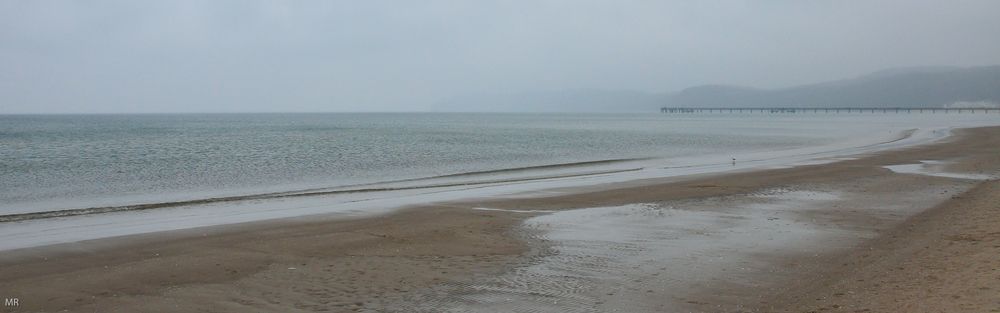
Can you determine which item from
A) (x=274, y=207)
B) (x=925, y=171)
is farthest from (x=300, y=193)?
(x=925, y=171)

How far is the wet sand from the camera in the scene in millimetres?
8375

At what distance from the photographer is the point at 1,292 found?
9.01 m

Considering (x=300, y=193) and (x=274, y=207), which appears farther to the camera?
(x=300, y=193)

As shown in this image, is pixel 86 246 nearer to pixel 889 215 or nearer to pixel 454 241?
pixel 454 241

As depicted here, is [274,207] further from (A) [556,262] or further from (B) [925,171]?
(B) [925,171]

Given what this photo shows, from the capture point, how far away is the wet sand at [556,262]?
838cm

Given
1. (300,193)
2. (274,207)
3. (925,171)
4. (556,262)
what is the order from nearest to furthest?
(556,262)
(274,207)
(300,193)
(925,171)

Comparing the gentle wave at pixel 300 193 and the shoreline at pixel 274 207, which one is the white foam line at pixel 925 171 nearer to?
the shoreline at pixel 274 207

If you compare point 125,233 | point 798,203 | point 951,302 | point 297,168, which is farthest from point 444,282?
point 297,168

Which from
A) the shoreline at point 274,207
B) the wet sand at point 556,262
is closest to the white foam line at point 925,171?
the shoreline at point 274,207

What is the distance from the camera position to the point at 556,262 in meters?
10.9

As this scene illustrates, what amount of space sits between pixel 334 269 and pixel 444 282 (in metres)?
1.85

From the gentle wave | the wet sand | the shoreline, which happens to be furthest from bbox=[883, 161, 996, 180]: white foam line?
the gentle wave

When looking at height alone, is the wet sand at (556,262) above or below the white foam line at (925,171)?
above
